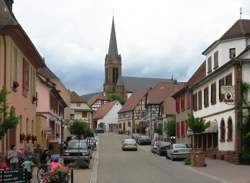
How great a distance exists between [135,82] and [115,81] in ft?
21.2

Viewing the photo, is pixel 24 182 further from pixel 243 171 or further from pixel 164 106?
pixel 164 106

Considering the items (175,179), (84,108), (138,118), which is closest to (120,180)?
(175,179)

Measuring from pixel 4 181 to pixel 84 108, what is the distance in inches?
5040

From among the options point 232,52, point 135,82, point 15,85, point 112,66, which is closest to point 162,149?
point 232,52

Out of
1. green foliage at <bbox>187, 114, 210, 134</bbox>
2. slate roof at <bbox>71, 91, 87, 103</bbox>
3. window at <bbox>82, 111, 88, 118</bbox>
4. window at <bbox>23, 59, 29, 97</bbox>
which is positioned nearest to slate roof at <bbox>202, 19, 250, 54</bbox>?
green foliage at <bbox>187, 114, 210, 134</bbox>

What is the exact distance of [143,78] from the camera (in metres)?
178

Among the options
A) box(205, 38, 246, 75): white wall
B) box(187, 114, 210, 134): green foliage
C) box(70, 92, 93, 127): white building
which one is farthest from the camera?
box(70, 92, 93, 127): white building

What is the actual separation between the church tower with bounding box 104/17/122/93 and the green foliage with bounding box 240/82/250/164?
399 feet

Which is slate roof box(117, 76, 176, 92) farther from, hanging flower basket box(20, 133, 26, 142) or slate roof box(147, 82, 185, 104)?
hanging flower basket box(20, 133, 26, 142)

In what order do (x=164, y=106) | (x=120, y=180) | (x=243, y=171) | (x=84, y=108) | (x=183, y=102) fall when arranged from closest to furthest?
(x=120, y=180), (x=243, y=171), (x=183, y=102), (x=164, y=106), (x=84, y=108)

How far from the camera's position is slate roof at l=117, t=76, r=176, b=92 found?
172m

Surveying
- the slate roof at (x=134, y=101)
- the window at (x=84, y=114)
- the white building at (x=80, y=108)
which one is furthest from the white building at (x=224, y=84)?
the window at (x=84, y=114)

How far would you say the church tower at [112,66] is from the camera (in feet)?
546

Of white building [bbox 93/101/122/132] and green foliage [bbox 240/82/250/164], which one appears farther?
white building [bbox 93/101/122/132]
